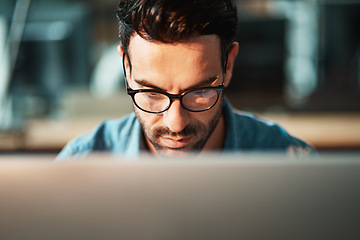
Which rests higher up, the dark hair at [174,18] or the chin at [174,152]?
the dark hair at [174,18]

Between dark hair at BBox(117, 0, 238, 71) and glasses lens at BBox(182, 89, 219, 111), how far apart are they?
0.10 meters

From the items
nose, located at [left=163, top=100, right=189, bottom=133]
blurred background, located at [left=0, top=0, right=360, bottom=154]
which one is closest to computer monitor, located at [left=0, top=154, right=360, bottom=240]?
nose, located at [left=163, top=100, right=189, bottom=133]

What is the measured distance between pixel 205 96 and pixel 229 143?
215mm

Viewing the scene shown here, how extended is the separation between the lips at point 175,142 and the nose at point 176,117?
32 mm

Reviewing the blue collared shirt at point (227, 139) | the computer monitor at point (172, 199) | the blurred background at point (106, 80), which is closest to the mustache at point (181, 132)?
the blue collared shirt at point (227, 139)

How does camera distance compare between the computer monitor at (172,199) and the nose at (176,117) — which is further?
the nose at (176,117)

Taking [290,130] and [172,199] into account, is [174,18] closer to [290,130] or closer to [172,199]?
[172,199]

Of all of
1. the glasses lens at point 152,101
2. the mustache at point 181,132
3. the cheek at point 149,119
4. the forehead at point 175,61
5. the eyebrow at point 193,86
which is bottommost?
the mustache at point 181,132

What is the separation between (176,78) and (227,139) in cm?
28

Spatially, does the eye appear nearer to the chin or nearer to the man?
the man

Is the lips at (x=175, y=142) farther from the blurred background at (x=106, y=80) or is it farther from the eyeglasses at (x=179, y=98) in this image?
the blurred background at (x=106, y=80)

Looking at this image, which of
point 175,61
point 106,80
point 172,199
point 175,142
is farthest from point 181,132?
point 106,80

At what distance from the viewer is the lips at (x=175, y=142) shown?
683 millimetres

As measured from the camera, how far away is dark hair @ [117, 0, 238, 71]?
0.62 metres
